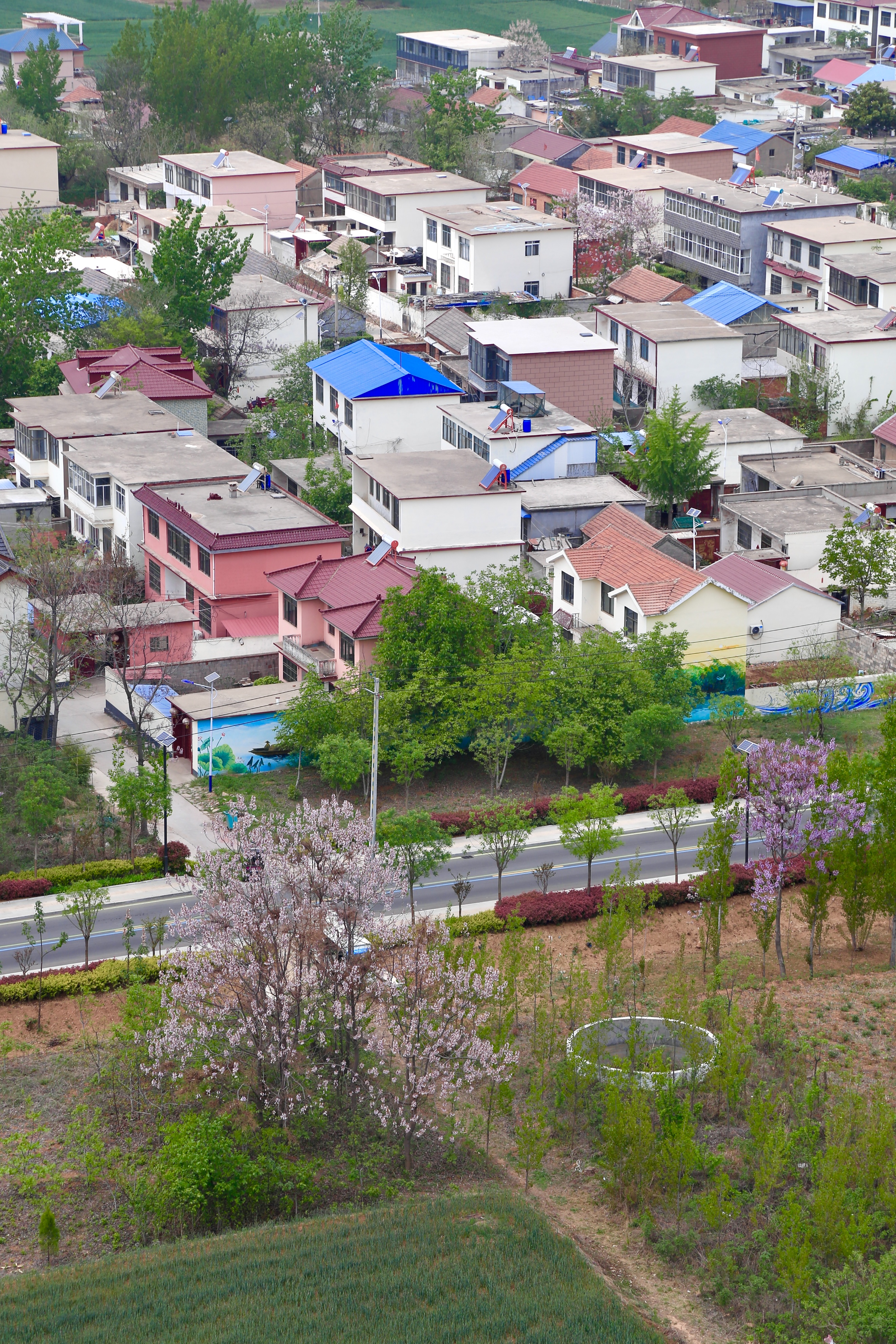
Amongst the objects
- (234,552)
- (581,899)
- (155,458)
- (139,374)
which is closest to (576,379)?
(139,374)

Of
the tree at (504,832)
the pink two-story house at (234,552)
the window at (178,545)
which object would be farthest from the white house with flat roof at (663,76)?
the tree at (504,832)

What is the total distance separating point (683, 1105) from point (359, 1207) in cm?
518

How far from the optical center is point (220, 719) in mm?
45531

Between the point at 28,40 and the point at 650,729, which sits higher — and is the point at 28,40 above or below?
above

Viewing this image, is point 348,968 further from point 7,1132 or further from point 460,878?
point 460,878

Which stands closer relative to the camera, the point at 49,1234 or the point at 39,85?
the point at 49,1234

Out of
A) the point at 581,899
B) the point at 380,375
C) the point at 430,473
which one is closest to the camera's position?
the point at 581,899

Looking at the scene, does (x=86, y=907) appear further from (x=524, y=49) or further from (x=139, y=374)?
(x=524, y=49)

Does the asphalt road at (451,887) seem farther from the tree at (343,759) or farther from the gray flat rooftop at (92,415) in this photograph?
the gray flat rooftop at (92,415)

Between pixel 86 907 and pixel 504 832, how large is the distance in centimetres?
947

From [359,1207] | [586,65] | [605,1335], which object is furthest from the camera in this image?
[586,65]

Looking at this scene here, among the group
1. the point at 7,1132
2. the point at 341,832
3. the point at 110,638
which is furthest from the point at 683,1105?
the point at 110,638

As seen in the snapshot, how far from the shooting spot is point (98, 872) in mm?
40250

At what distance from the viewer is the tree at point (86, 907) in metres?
35.6
